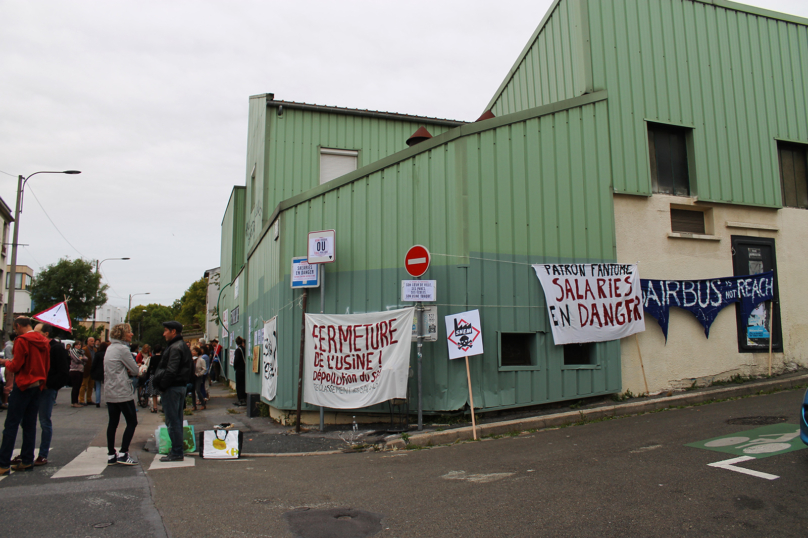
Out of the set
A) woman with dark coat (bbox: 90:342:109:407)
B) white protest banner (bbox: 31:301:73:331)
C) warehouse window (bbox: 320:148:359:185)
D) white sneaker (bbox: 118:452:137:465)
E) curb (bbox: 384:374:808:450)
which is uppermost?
warehouse window (bbox: 320:148:359:185)

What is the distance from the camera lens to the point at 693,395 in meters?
10.1

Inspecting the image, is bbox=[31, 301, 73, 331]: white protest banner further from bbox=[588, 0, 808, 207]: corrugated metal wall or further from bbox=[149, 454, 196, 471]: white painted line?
bbox=[588, 0, 808, 207]: corrugated metal wall

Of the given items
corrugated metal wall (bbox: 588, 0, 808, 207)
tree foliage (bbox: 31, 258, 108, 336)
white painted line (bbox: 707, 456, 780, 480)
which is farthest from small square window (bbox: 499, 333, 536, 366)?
tree foliage (bbox: 31, 258, 108, 336)

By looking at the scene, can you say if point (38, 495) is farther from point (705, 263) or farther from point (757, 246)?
point (757, 246)

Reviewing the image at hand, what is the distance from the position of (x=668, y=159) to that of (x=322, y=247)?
7371 millimetres

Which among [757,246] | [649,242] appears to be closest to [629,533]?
[649,242]

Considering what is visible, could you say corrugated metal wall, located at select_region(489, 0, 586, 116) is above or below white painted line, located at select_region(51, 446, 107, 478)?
above

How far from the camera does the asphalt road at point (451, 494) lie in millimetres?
4340

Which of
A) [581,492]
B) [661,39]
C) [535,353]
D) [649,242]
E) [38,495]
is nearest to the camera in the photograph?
[581,492]

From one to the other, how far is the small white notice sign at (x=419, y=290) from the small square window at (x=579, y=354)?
2922 mm

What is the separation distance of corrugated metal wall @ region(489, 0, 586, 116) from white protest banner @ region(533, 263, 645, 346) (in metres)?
3.68

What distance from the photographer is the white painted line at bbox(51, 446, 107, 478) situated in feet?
21.5

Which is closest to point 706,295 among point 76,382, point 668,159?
point 668,159

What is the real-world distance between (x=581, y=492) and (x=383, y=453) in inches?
133
